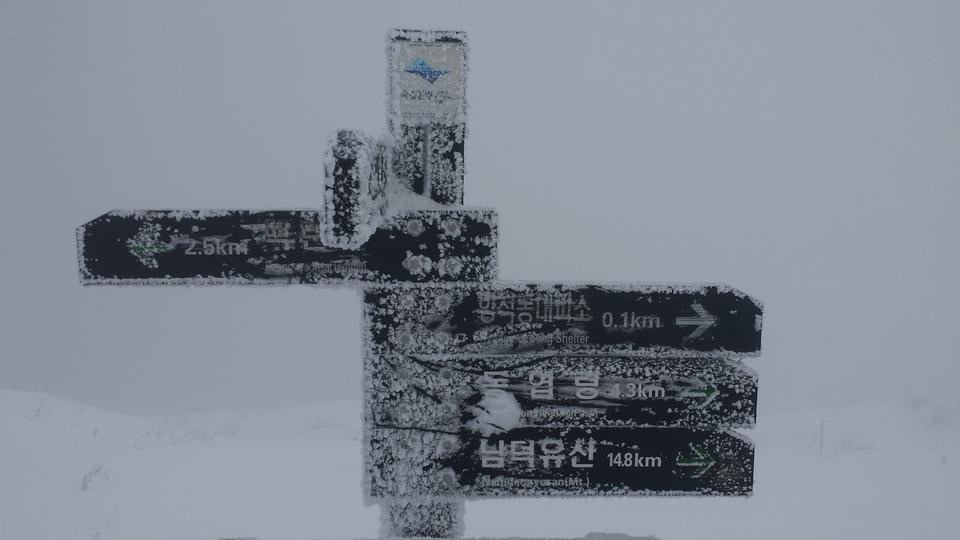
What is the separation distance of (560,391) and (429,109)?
1.08m

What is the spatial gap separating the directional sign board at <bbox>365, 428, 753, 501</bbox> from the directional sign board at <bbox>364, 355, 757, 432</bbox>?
4 cm

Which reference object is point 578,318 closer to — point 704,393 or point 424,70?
point 704,393

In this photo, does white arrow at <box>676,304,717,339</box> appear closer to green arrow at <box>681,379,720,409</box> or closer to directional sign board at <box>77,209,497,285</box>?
green arrow at <box>681,379,720,409</box>

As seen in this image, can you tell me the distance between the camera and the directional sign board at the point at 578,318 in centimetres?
191

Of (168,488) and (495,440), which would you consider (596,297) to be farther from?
(168,488)

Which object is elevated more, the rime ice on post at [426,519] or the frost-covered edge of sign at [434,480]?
the frost-covered edge of sign at [434,480]

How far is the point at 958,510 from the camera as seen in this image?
4027 mm

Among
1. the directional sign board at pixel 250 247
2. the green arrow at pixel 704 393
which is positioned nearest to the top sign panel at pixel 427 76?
the directional sign board at pixel 250 247

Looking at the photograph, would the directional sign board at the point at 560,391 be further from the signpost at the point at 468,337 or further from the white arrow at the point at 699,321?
the white arrow at the point at 699,321

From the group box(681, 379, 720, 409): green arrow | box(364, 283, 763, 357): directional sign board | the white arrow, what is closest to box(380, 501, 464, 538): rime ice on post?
box(364, 283, 763, 357): directional sign board

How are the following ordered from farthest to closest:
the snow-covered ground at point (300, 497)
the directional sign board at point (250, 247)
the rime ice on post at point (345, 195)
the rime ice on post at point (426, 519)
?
the snow-covered ground at point (300, 497), the rime ice on post at point (426, 519), the directional sign board at point (250, 247), the rime ice on post at point (345, 195)

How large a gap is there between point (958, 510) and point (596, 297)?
13.2ft

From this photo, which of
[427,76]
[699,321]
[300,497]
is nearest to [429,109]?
[427,76]

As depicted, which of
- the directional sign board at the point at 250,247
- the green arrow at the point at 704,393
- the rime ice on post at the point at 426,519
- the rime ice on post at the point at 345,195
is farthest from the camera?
the rime ice on post at the point at 426,519
